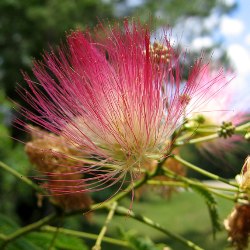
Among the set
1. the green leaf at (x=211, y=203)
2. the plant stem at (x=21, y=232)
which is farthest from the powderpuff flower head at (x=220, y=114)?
the plant stem at (x=21, y=232)

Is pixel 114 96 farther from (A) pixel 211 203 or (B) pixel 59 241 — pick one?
(B) pixel 59 241

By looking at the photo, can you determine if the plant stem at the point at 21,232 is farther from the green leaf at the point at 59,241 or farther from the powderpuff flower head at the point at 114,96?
the powderpuff flower head at the point at 114,96

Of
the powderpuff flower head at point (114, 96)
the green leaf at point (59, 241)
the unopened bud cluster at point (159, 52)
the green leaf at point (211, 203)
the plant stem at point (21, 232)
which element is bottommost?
the green leaf at point (59, 241)

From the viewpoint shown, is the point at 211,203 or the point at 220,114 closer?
the point at 211,203

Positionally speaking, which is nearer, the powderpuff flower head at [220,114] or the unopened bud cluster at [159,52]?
the unopened bud cluster at [159,52]

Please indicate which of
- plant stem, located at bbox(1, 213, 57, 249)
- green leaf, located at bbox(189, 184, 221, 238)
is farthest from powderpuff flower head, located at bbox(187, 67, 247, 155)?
plant stem, located at bbox(1, 213, 57, 249)

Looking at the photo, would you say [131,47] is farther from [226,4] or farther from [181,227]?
[226,4]

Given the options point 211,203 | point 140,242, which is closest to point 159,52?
point 211,203

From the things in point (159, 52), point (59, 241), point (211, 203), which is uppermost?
point (159, 52)
